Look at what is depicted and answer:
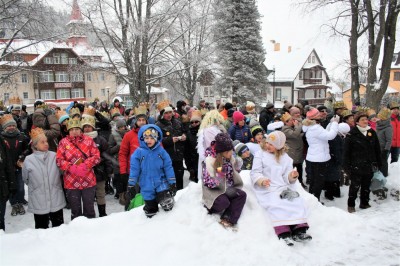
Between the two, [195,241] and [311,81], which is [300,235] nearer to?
[195,241]

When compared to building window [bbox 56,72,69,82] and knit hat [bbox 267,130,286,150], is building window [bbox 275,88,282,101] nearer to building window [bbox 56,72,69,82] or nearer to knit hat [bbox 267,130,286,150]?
building window [bbox 56,72,69,82]

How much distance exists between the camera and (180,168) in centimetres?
832

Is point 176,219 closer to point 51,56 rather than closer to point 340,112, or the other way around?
point 340,112

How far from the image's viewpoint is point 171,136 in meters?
7.93

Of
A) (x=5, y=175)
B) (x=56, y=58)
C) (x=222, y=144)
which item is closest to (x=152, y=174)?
(x=222, y=144)

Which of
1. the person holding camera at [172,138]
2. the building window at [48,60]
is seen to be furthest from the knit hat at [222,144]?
the building window at [48,60]

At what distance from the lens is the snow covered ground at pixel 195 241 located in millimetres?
4016

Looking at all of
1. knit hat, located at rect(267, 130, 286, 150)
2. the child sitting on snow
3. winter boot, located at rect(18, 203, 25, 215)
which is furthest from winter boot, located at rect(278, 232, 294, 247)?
winter boot, located at rect(18, 203, 25, 215)

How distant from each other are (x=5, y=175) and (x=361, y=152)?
6.79 meters

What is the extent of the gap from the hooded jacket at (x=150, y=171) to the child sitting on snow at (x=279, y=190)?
139 centimetres

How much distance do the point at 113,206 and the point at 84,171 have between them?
2713mm

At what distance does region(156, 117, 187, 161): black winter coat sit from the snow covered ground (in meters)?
2.57

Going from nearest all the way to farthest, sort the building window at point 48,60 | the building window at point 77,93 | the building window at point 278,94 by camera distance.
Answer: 1. the building window at point 48,60
2. the building window at point 278,94
3. the building window at point 77,93

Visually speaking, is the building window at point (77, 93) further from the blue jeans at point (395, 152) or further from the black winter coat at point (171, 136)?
the blue jeans at point (395, 152)
